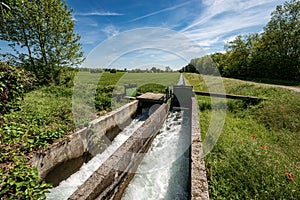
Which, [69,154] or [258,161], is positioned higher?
[258,161]

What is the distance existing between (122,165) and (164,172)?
1.37 metres

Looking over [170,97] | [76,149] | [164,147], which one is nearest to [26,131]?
[76,149]

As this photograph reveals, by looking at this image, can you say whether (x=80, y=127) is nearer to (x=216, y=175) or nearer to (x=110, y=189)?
(x=110, y=189)

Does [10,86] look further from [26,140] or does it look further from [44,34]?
[44,34]

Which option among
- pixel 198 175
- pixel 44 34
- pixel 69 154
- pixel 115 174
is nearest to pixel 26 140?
pixel 69 154

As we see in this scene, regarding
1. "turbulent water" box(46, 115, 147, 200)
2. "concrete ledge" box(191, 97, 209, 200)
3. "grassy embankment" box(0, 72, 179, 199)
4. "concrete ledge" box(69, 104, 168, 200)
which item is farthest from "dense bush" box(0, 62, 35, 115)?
"concrete ledge" box(191, 97, 209, 200)

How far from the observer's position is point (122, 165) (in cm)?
312

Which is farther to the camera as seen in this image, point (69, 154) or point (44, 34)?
point (44, 34)

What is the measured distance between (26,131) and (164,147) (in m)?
4.00

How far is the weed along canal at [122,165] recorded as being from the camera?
2.60 meters

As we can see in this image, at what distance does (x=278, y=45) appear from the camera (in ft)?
65.9

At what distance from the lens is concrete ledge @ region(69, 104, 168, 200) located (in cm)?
232

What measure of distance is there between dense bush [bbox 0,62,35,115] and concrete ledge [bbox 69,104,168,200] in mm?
3130

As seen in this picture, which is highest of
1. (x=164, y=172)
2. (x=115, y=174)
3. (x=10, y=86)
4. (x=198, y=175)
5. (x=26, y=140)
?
(x=10, y=86)
